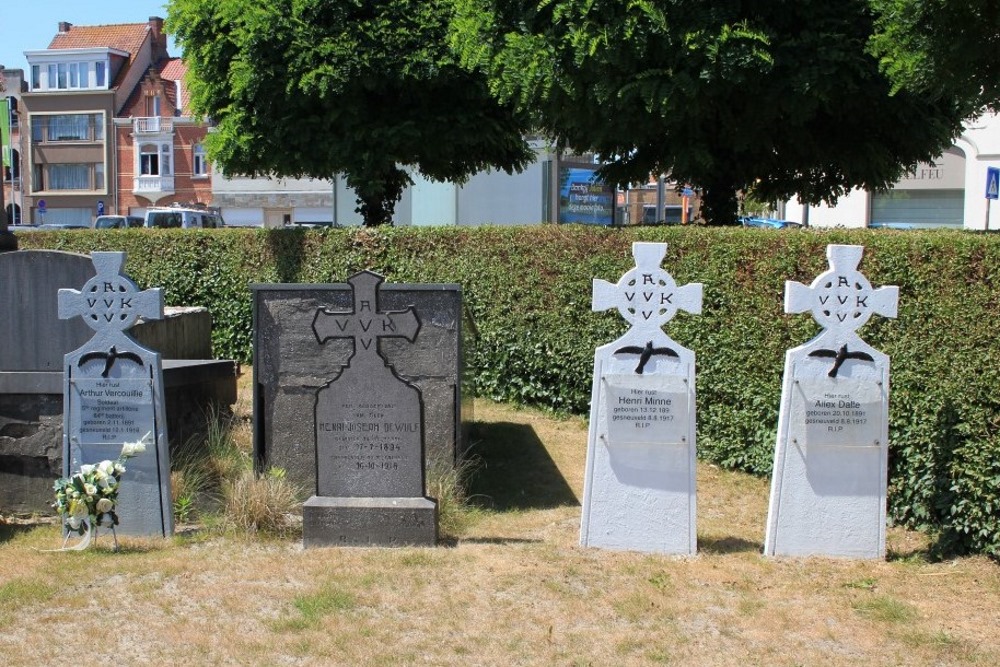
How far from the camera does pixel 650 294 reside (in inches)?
249

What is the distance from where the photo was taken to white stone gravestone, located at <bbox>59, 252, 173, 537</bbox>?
260 inches

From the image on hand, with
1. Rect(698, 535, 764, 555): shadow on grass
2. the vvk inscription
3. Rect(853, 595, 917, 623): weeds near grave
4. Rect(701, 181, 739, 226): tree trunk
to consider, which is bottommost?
Rect(853, 595, 917, 623): weeds near grave

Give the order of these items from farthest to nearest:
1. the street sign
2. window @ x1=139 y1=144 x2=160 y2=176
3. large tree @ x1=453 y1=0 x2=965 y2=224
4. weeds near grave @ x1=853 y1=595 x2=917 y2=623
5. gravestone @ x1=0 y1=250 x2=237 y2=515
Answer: window @ x1=139 y1=144 x2=160 y2=176 → the street sign → large tree @ x1=453 y1=0 x2=965 y2=224 → gravestone @ x1=0 y1=250 x2=237 y2=515 → weeds near grave @ x1=853 y1=595 x2=917 y2=623

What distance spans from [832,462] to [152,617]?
12.9 feet

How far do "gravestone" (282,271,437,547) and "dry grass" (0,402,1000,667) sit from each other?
0.26 meters

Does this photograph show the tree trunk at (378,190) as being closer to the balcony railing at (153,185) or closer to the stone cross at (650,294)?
the stone cross at (650,294)

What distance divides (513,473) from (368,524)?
244 centimetres

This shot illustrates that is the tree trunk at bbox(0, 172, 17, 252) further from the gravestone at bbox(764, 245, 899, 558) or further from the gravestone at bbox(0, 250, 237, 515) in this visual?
the gravestone at bbox(764, 245, 899, 558)

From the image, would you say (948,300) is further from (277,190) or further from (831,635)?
(277,190)

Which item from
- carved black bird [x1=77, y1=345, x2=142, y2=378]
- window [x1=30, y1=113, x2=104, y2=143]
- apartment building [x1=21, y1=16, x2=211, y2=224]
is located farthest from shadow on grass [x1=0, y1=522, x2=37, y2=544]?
window [x1=30, y1=113, x2=104, y2=143]

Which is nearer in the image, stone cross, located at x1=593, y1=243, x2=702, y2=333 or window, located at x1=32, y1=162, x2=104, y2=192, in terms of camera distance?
stone cross, located at x1=593, y1=243, x2=702, y2=333

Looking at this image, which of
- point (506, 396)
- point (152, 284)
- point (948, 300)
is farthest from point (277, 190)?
point (948, 300)

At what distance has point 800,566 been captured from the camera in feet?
20.1

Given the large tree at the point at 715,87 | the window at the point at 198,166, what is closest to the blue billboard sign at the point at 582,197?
the large tree at the point at 715,87
